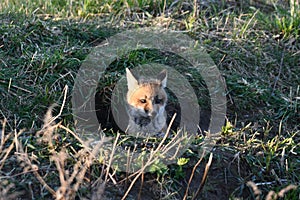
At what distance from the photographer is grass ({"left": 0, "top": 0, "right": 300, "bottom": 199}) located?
378 centimetres

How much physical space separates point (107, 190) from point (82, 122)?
1.56 meters

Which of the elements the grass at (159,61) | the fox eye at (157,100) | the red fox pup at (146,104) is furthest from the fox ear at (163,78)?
the grass at (159,61)

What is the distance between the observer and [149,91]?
5270mm

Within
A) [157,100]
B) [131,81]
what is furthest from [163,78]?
[131,81]

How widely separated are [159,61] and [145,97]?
2.90 ft

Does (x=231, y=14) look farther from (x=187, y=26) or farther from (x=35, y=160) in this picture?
(x=35, y=160)

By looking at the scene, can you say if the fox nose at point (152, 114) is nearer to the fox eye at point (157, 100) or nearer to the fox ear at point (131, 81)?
the fox eye at point (157, 100)

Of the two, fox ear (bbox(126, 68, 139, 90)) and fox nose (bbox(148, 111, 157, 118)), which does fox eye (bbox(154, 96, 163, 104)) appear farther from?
fox ear (bbox(126, 68, 139, 90))

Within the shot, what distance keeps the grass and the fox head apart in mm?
382

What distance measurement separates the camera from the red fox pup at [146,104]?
527 centimetres

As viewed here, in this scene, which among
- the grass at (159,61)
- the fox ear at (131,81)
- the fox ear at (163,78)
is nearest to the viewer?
the grass at (159,61)

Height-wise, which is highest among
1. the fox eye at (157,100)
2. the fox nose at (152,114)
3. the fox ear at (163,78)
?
the fox ear at (163,78)

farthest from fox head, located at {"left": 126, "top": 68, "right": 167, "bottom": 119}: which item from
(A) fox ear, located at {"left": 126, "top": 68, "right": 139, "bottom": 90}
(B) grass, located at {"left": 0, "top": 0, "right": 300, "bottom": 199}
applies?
(B) grass, located at {"left": 0, "top": 0, "right": 300, "bottom": 199}

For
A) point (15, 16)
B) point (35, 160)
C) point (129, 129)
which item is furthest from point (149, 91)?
point (15, 16)
